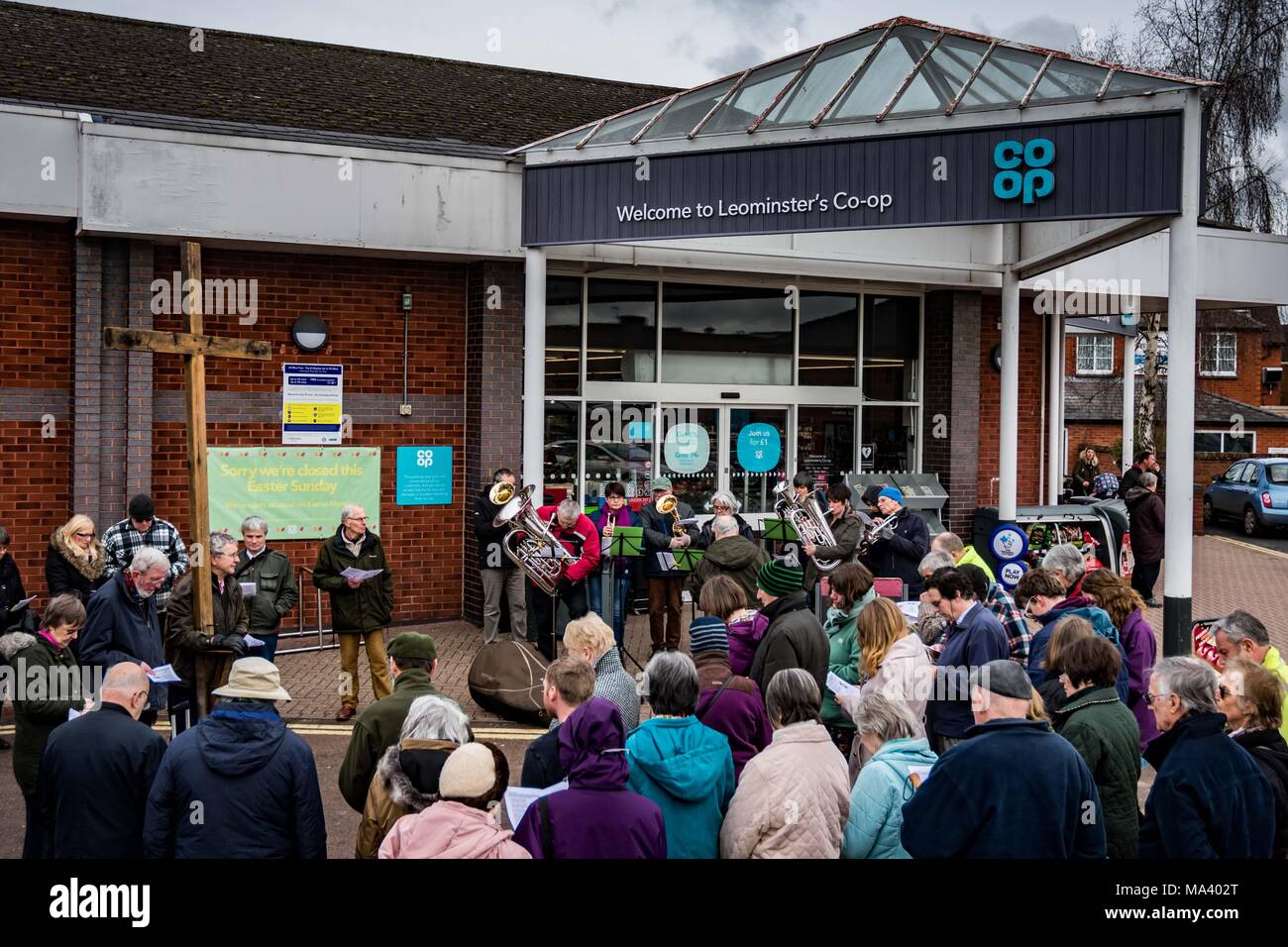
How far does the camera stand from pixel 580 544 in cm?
1118

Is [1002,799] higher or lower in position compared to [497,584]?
higher

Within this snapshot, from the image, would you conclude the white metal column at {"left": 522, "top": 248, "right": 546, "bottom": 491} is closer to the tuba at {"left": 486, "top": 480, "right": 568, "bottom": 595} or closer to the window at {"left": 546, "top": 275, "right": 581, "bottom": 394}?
the window at {"left": 546, "top": 275, "right": 581, "bottom": 394}

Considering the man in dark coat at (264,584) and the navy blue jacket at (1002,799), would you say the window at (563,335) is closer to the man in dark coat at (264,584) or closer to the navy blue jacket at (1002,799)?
the man in dark coat at (264,584)

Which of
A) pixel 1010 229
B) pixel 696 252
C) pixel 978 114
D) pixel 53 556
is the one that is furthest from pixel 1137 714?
pixel 1010 229

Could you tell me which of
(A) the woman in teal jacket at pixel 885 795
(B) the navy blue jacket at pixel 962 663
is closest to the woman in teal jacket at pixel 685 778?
(A) the woman in teal jacket at pixel 885 795

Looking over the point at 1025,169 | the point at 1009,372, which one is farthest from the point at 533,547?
the point at 1009,372

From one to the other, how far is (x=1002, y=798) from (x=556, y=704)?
1772 mm

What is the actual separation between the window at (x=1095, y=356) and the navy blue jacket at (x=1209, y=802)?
4085 centimetres

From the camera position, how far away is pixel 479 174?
12.7 meters

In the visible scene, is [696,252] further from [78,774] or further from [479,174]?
[78,774]

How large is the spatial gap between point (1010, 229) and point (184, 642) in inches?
458

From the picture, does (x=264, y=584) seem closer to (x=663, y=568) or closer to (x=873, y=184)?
(x=663, y=568)

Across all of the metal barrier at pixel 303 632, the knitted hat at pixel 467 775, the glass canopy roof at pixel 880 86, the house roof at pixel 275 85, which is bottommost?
the metal barrier at pixel 303 632

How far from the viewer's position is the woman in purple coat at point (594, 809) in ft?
13.0
